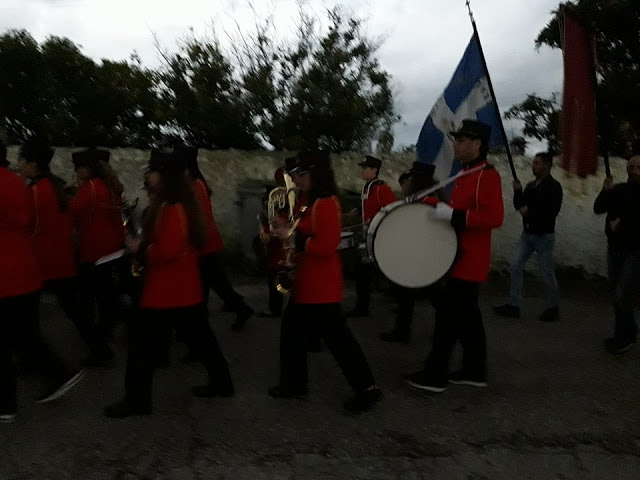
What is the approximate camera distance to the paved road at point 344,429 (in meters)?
3.26

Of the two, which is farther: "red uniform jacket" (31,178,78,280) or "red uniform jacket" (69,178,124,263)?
"red uniform jacket" (69,178,124,263)

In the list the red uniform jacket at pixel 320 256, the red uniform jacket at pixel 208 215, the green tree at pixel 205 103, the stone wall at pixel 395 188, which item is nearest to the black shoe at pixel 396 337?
the red uniform jacket at pixel 208 215

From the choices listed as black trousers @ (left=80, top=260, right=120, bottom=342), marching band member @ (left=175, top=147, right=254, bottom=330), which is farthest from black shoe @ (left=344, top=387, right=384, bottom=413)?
black trousers @ (left=80, top=260, right=120, bottom=342)

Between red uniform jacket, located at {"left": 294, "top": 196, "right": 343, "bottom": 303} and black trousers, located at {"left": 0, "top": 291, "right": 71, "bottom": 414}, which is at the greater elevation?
red uniform jacket, located at {"left": 294, "top": 196, "right": 343, "bottom": 303}

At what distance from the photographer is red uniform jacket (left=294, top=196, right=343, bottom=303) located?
367 centimetres

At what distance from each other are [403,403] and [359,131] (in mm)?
7834

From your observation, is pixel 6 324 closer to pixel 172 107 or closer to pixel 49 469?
pixel 49 469

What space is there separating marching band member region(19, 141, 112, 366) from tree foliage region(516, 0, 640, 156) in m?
8.24

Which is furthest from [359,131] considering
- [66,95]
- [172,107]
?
[66,95]

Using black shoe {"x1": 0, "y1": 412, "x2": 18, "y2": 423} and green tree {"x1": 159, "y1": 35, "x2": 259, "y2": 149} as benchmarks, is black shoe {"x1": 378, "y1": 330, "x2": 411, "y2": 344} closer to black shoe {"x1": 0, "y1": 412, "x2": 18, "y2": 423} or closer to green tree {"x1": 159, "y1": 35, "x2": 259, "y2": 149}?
black shoe {"x1": 0, "y1": 412, "x2": 18, "y2": 423}

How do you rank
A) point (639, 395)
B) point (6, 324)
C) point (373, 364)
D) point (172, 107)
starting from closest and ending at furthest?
1. point (6, 324)
2. point (639, 395)
3. point (373, 364)
4. point (172, 107)

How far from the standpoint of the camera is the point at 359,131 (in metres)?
11.3

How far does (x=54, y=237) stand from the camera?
4.39 meters

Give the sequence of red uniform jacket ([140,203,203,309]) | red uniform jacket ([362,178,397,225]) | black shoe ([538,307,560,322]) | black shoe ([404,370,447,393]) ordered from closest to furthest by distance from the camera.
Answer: red uniform jacket ([140,203,203,309])
black shoe ([404,370,447,393])
red uniform jacket ([362,178,397,225])
black shoe ([538,307,560,322])
